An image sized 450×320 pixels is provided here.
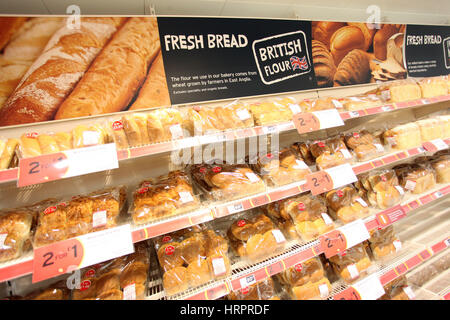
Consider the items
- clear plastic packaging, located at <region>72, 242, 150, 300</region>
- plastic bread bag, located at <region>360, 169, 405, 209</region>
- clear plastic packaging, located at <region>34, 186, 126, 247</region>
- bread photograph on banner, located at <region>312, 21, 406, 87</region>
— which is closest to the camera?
clear plastic packaging, located at <region>34, 186, 126, 247</region>

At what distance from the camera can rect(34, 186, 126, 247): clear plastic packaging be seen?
109 cm

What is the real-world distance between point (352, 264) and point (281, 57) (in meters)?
1.85

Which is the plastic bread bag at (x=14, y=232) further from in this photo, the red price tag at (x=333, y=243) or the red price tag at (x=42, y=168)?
the red price tag at (x=333, y=243)

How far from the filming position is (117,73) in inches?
64.6

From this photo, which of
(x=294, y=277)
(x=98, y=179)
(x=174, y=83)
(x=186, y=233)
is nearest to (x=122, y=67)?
(x=174, y=83)

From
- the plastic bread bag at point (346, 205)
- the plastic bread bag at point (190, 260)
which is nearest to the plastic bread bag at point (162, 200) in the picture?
the plastic bread bag at point (190, 260)

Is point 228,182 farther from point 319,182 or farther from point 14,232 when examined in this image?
point 14,232

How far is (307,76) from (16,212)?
2431 millimetres

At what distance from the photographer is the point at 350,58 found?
7.91ft

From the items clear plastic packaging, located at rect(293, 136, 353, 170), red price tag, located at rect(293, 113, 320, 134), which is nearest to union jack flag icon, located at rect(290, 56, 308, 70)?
clear plastic packaging, located at rect(293, 136, 353, 170)

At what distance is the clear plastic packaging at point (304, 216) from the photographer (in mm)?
1573

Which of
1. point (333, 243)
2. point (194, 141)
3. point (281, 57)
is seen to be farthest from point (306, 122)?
point (281, 57)

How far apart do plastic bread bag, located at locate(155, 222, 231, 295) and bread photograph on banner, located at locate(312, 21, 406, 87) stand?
6.12 feet

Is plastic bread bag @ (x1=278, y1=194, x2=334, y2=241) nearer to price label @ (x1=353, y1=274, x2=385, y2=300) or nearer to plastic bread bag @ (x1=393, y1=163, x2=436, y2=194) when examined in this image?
price label @ (x1=353, y1=274, x2=385, y2=300)
